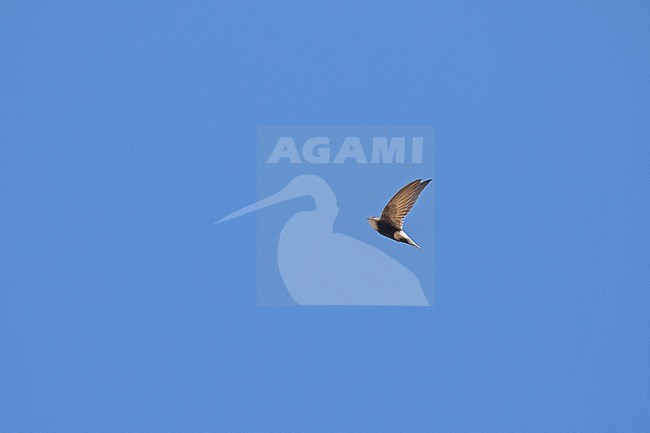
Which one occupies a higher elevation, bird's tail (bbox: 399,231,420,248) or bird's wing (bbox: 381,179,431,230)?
bird's wing (bbox: 381,179,431,230)

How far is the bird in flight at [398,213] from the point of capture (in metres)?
2.26

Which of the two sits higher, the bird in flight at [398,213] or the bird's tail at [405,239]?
the bird in flight at [398,213]

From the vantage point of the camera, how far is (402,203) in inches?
89.0

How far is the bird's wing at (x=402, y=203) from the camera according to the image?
7.39 ft

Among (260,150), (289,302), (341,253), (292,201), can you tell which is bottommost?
(289,302)

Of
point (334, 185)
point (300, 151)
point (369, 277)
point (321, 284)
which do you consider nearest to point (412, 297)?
point (369, 277)

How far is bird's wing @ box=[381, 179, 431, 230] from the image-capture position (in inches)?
88.7

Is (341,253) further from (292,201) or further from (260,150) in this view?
(260,150)

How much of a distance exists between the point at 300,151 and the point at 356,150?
18 cm

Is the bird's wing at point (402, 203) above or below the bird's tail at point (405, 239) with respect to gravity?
above

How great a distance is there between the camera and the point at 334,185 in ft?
7.70

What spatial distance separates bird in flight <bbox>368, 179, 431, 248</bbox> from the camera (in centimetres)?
226

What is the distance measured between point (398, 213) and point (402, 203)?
0.04m

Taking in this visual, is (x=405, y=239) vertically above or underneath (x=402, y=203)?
underneath
